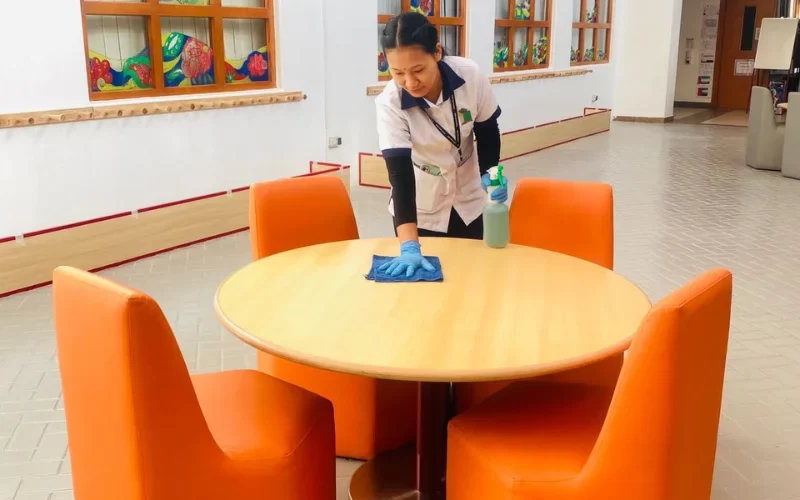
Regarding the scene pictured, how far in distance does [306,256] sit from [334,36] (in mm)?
4923

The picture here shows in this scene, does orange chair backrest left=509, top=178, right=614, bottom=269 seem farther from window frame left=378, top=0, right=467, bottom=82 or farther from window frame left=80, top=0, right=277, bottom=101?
window frame left=378, top=0, right=467, bottom=82

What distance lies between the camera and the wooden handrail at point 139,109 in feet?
14.8

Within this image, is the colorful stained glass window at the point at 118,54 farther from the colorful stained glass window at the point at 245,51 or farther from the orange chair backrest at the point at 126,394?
the orange chair backrest at the point at 126,394

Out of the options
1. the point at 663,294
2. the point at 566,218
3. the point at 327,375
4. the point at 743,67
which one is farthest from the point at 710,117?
the point at 327,375

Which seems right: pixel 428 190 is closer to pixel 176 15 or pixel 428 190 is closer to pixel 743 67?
pixel 176 15

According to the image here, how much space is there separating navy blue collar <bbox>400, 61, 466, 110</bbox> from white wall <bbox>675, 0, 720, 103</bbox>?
49.8 feet

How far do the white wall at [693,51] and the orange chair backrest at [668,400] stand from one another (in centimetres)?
1623

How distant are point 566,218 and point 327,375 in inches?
43.4

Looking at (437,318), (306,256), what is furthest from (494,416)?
(306,256)

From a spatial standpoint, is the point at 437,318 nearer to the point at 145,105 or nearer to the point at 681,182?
the point at 145,105

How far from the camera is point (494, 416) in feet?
6.40

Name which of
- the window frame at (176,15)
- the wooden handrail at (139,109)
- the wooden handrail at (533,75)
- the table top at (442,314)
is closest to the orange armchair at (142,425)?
the table top at (442,314)

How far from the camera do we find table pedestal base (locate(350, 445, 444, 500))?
2.43 meters

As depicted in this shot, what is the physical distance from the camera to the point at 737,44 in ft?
51.7
